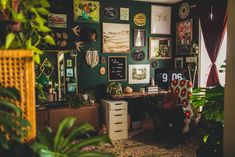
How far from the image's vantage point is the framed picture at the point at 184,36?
16.6 ft

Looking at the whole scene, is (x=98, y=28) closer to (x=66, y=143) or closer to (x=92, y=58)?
(x=92, y=58)

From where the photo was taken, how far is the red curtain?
14.4 ft

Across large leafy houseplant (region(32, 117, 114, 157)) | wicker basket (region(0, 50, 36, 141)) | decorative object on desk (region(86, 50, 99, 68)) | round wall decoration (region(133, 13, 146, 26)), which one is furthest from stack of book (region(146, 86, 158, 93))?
wicker basket (region(0, 50, 36, 141))

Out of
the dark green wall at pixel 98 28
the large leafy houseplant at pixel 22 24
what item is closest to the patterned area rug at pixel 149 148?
the dark green wall at pixel 98 28

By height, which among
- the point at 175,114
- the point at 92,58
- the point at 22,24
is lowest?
the point at 175,114

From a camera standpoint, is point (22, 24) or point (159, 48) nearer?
point (22, 24)

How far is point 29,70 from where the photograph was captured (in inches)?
50.8

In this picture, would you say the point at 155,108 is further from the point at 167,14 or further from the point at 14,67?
the point at 14,67

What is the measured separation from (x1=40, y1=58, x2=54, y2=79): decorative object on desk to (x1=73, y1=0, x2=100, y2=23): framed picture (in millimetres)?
1016

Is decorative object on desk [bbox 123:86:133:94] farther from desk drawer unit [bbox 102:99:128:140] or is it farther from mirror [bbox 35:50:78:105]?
mirror [bbox 35:50:78:105]

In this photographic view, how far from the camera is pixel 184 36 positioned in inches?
206

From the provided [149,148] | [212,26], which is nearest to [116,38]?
[212,26]

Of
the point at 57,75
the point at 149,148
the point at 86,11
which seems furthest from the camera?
the point at 86,11

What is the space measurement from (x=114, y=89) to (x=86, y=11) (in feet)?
5.54
